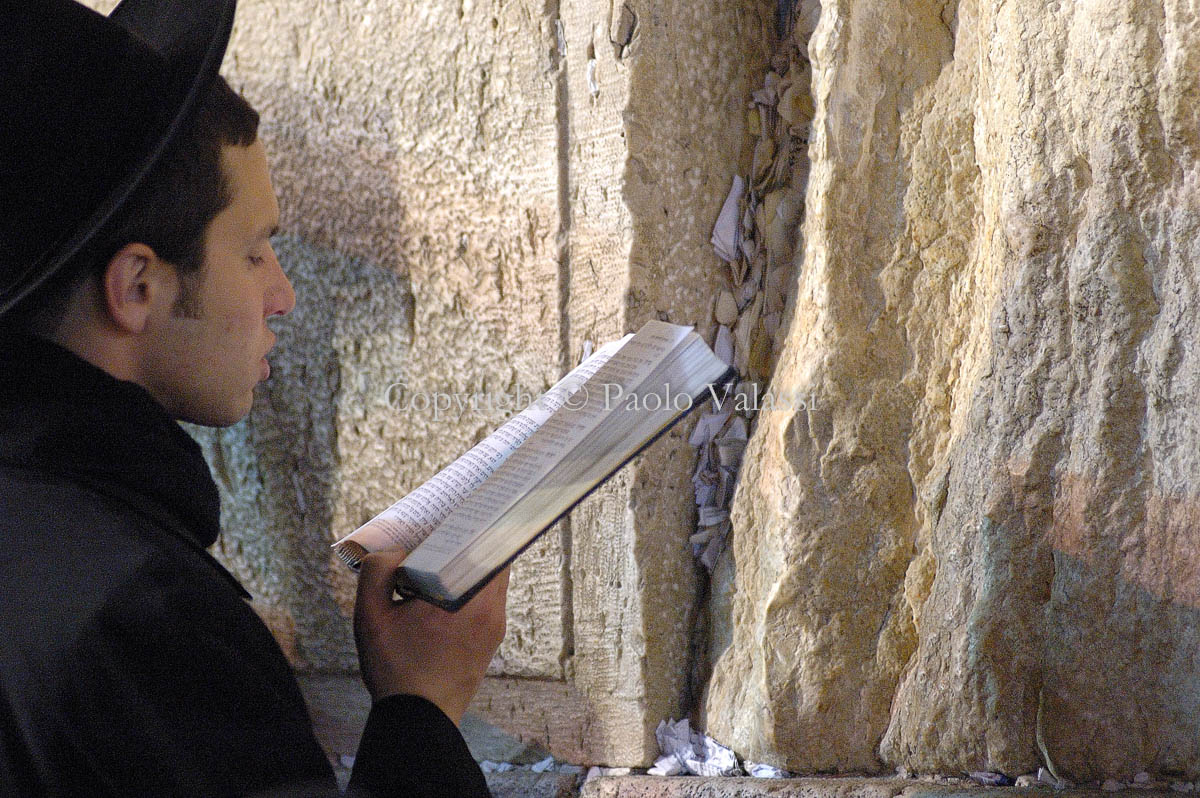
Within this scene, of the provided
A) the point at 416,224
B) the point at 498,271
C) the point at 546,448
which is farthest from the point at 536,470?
the point at 416,224

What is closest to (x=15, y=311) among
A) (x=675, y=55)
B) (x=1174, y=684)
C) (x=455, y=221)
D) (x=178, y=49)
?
(x=178, y=49)

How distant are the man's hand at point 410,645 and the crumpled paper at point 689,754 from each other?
0.60 meters

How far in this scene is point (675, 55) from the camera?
1425mm

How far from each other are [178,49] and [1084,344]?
2.96ft

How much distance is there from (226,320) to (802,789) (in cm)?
84

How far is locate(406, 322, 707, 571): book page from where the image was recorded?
79 centimetres

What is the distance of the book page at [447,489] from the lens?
0.86 meters

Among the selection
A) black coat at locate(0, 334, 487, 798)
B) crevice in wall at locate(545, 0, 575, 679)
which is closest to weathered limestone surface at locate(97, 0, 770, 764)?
crevice in wall at locate(545, 0, 575, 679)

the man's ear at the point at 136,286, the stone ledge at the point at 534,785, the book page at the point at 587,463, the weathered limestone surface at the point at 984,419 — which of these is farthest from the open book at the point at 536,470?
the stone ledge at the point at 534,785

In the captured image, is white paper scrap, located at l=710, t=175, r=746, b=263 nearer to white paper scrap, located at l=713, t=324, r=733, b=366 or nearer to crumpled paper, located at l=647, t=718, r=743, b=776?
white paper scrap, located at l=713, t=324, r=733, b=366

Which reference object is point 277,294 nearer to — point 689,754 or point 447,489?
point 447,489

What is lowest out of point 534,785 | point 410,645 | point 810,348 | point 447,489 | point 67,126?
point 534,785

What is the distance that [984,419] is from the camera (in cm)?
121

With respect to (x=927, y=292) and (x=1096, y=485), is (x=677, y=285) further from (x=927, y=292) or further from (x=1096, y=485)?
(x=1096, y=485)
